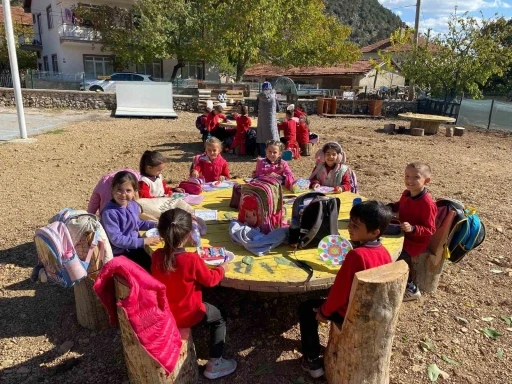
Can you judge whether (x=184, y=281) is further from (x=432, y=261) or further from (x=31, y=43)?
(x=31, y=43)

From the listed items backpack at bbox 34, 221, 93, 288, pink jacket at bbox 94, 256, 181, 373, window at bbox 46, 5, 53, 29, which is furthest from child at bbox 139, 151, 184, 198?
window at bbox 46, 5, 53, 29

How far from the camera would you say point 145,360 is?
2426 millimetres

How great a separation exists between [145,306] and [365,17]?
17332 cm

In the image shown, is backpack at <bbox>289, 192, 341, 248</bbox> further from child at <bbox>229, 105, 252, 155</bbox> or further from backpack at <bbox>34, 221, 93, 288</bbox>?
child at <bbox>229, 105, 252, 155</bbox>

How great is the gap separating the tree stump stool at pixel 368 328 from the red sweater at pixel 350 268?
0.10m

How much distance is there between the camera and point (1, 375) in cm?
291

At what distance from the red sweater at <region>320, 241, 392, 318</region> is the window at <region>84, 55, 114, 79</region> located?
30.4 metres

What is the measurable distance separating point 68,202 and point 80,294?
137 inches

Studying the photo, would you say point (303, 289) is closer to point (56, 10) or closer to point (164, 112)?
point (164, 112)

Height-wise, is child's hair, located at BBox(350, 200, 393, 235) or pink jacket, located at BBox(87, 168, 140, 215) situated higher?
child's hair, located at BBox(350, 200, 393, 235)

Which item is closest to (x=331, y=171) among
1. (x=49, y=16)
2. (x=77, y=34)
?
(x=77, y=34)

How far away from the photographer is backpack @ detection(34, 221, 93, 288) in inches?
104

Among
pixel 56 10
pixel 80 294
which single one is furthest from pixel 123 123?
pixel 56 10

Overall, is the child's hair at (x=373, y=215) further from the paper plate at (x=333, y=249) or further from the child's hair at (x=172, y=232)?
the child's hair at (x=172, y=232)
